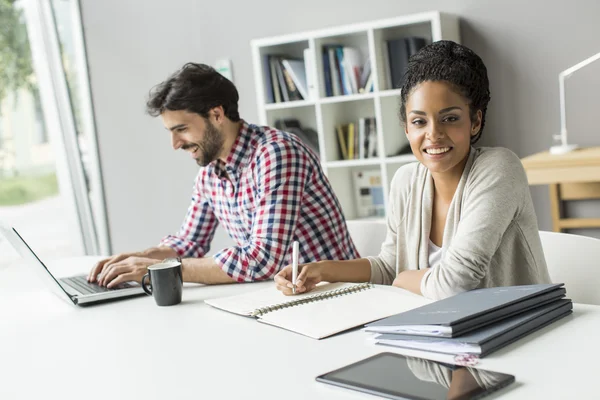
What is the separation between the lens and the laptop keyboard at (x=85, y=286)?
1.81 metres

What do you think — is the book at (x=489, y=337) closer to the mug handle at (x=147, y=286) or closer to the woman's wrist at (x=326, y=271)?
the woman's wrist at (x=326, y=271)

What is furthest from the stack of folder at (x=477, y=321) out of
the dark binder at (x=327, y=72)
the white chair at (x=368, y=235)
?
the dark binder at (x=327, y=72)

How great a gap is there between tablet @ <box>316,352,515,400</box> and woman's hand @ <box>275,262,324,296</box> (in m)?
0.49

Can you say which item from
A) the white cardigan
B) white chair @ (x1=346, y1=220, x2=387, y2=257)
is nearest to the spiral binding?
the white cardigan

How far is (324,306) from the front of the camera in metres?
1.46

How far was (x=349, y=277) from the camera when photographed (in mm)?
1715

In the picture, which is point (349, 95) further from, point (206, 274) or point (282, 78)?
point (206, 274)

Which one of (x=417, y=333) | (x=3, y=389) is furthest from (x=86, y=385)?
(x=417, y=333)

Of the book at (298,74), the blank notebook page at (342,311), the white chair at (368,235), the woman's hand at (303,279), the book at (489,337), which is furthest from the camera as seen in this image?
the book at (298,74)

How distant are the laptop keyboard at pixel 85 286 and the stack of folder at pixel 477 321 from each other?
32.9 inches

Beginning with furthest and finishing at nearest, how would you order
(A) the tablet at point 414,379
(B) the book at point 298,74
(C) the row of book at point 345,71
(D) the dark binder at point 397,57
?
(B) the book at point 298,74 → (C) the row of book at point 345,71 → (D) the dark binder at point 397,57 → (A) the tablet at point 414,379

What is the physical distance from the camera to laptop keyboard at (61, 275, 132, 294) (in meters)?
1.81

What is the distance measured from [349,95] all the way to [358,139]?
0.27 metres

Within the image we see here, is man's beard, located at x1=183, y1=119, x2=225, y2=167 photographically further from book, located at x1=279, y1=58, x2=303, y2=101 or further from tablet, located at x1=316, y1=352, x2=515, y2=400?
book, located at x1=279, y1=58, x2=303, y2=101
